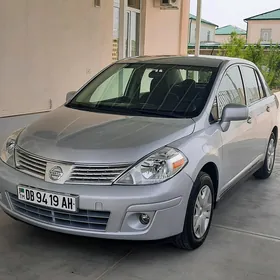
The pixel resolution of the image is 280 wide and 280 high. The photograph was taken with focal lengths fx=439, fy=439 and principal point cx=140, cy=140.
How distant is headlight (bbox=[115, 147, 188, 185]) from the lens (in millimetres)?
3039

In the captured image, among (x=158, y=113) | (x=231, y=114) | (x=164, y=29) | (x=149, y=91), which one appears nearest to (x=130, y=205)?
(x=158, y=113)

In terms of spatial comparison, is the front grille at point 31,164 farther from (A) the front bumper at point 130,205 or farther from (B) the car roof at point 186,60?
(B) the car roof at point 186,60

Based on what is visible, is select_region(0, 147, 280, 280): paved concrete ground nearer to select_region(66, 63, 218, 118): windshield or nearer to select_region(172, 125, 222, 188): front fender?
select_region(172, 125, 222, 188): front fender

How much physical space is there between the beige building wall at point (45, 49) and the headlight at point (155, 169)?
3.85 metres

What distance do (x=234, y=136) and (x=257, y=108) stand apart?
3.10ft

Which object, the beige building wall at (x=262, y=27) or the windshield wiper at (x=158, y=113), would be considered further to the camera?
the beige building wall at (x=262, y=27)

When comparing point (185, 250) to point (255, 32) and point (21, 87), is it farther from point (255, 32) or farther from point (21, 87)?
point (255, 32)

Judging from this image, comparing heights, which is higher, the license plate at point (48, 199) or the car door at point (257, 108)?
the car door at point (257, 108)

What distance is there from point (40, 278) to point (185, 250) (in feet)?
3.77

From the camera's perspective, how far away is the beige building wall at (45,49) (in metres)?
6.33

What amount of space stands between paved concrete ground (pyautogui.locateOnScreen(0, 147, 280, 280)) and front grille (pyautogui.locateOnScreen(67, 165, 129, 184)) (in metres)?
0.64

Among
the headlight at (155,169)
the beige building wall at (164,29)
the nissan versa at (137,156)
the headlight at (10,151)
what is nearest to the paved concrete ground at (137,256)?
the nissan versa at (137,156)

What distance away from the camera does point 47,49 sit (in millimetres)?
7059

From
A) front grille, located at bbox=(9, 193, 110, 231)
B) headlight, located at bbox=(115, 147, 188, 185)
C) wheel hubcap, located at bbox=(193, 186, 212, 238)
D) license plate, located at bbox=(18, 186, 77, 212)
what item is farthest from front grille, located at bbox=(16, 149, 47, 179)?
wheel hubcap, located at bbox=(193, 186, 212, 238)
